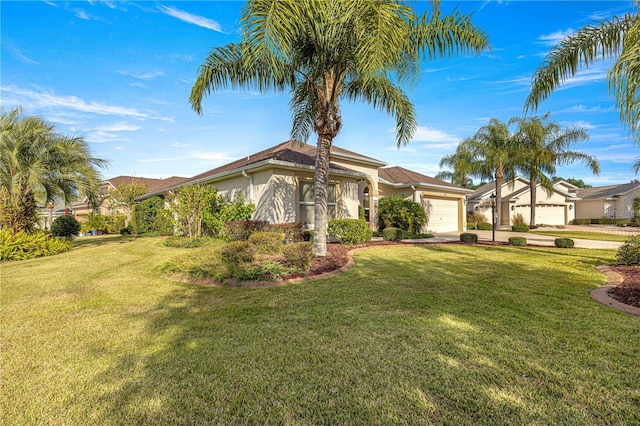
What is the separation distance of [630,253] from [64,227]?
30263mm

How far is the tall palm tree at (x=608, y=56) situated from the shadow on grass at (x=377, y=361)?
3.64m

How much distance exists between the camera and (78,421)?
2.20 metres

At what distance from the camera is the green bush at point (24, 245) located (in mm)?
10477

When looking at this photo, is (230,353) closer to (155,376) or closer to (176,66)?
(155,376)

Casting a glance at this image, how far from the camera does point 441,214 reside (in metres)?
21.0

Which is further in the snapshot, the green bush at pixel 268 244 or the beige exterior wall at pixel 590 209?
the beige exterior wall at pixel 590 209

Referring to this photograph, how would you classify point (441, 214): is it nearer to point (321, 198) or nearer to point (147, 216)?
point (321, 198)

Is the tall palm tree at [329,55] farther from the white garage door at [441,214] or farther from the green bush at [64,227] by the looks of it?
the green bush at [64,227]

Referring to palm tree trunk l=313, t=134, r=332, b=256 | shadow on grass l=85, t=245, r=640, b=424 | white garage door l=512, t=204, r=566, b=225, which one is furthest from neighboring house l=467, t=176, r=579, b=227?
shadow on grass l=85, t=245, r=640, b=424

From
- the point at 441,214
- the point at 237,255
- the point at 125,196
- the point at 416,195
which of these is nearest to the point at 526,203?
the point at 441,214

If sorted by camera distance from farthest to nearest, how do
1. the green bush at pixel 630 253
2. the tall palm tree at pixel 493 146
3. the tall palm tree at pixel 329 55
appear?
the tall palm tree at pixel 493 146
the green bush at pixel 630 253
the tall palm tree at pixel 329 55

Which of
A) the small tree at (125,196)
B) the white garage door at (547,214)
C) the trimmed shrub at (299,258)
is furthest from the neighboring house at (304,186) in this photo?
the white garage door at (547,214)

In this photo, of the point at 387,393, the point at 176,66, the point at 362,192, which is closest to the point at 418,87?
the point at 362,192

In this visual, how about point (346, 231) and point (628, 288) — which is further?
point (346, 231)
